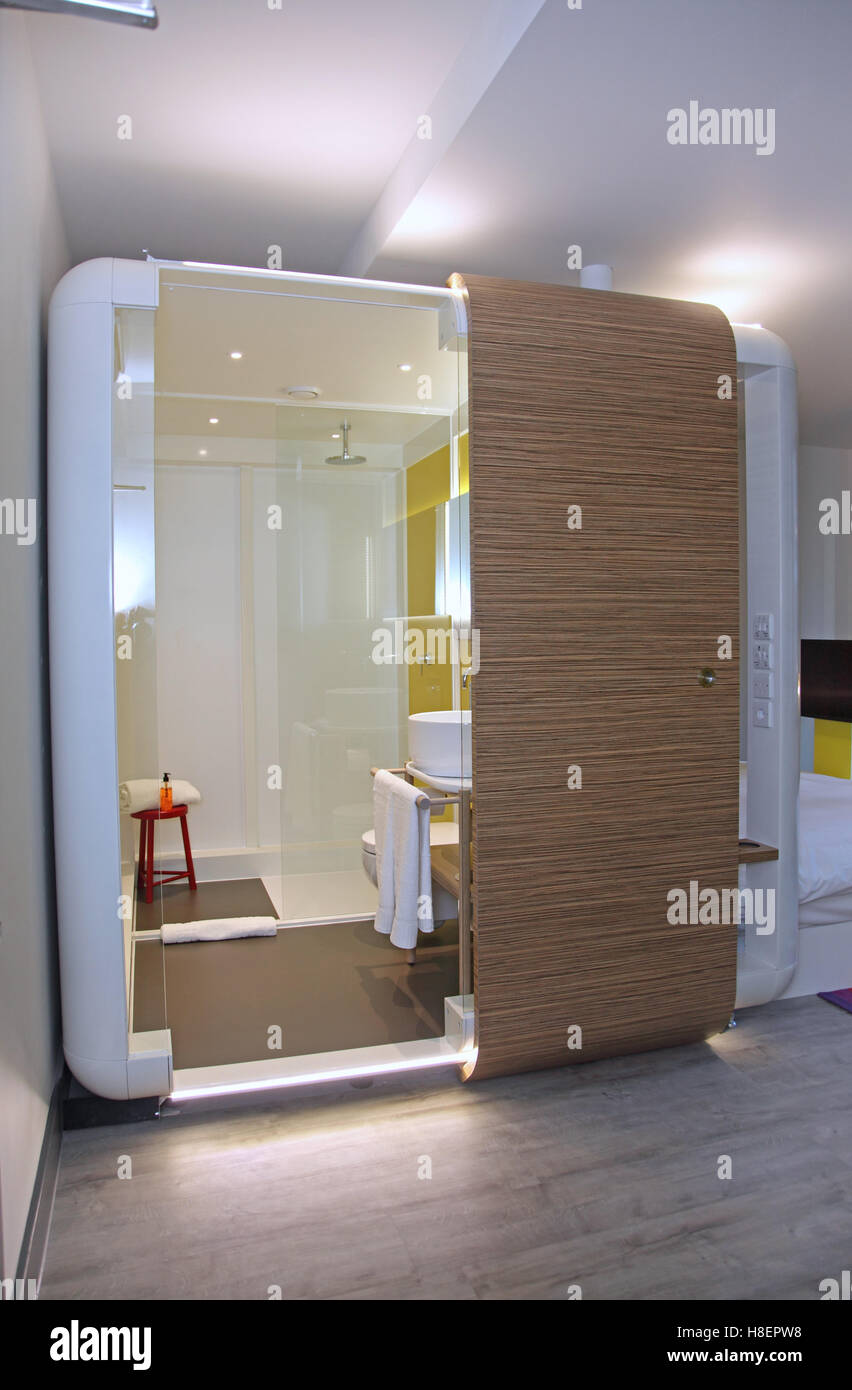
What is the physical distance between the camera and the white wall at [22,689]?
1786 millimetres

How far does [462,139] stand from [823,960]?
2950mm

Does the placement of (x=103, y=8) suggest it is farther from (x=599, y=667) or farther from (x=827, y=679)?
(x=827, y=679)

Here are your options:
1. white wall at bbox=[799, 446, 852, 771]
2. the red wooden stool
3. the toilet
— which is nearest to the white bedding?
the toilet

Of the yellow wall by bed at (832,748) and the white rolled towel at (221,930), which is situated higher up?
the yellow wall by bed at (832,748)

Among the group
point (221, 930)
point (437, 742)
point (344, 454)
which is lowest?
point (221, 930)

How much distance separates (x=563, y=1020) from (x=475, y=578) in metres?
1.29

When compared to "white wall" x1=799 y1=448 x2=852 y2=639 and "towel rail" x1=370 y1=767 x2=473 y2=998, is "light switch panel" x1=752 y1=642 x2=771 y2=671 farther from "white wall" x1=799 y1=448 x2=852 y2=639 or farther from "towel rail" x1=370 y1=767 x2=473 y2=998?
"white wall" x1=799 y1=448 x2=852 y2=639

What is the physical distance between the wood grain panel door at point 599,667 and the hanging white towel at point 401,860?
0.37 metres

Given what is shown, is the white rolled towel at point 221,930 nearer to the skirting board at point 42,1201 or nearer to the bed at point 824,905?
the skirting board at point 42,1201

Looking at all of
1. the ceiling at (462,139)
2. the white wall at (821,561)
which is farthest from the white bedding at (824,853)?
the white wall at (821,561)

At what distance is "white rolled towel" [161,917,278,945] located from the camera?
150 inches

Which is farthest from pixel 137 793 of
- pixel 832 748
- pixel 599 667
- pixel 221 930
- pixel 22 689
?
pixel 832 748

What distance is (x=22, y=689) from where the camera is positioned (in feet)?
6.93

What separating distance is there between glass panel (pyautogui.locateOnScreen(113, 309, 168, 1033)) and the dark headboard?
192 inches
